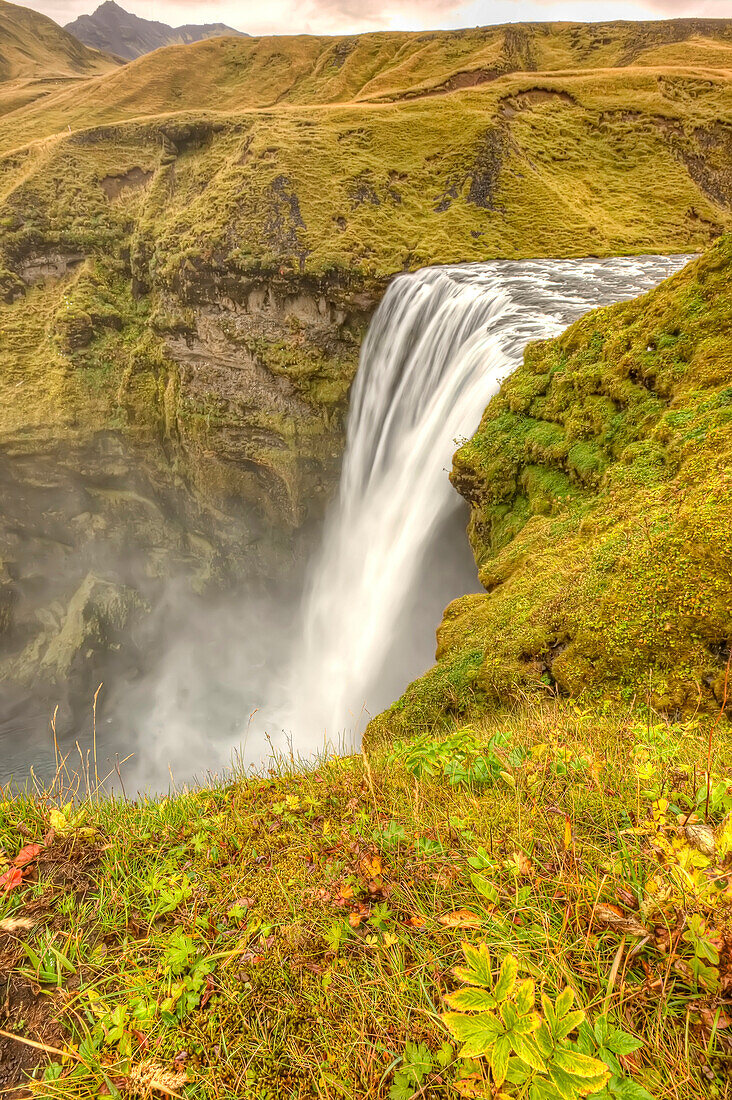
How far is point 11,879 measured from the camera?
2199 millimetres

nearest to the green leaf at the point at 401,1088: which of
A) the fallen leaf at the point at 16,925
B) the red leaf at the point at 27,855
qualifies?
the fallen leaf at the point at 16,925

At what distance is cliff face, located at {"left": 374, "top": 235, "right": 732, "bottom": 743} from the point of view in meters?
3.99

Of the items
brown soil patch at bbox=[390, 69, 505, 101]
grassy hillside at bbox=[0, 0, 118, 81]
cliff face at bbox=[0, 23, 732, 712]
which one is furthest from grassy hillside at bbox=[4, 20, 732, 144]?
grassy hillside at bbox=[0, 0, 118, 81]

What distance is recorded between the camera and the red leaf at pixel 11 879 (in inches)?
85.3

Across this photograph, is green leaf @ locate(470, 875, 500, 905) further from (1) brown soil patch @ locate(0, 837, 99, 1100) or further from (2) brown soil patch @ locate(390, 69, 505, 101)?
(2) brown soil patch @ locate(390, 69, 505, 101)

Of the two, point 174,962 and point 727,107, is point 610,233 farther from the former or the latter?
point 174,962

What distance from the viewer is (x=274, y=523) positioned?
894 inches

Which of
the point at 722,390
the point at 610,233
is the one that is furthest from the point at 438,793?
the point at 610,233

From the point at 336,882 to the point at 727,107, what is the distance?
34110mm

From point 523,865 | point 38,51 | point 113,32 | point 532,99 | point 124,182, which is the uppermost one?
point 113,32

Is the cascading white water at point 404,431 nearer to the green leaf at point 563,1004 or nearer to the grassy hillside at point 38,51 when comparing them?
the green leaf at point 563,1004

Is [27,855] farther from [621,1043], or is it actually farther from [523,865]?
[621,1043]

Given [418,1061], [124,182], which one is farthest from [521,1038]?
[124,182]

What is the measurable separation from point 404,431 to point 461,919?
42.4 ft
